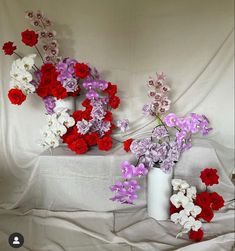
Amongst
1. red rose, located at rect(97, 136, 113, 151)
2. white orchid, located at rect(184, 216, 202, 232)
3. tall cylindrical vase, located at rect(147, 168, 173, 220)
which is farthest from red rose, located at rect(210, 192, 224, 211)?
red rose, located at rect(97, 136, 113, 151)

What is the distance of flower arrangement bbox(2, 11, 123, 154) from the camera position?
1560mm

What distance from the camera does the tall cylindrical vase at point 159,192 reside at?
156 cm

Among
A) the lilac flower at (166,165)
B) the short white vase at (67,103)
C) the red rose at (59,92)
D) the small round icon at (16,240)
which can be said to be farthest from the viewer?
the short white vase at (67,103)

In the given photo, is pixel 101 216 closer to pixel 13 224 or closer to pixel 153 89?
pixel 13 224

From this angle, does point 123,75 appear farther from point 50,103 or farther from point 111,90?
point 50,103

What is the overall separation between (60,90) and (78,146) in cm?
30

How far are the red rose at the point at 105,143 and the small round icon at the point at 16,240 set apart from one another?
573 millimetres

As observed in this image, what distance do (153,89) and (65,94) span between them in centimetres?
44

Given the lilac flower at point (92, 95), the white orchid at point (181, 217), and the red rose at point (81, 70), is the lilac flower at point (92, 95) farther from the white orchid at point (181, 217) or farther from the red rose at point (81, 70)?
the white orchid at point (181, 217)

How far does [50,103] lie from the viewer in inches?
66.1

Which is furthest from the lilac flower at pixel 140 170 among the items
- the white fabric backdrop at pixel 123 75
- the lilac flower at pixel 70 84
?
the lilac flower at pixel 70 84

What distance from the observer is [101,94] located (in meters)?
1.79

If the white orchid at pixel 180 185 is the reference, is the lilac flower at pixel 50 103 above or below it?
above

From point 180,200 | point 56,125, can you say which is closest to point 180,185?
point 180,200
